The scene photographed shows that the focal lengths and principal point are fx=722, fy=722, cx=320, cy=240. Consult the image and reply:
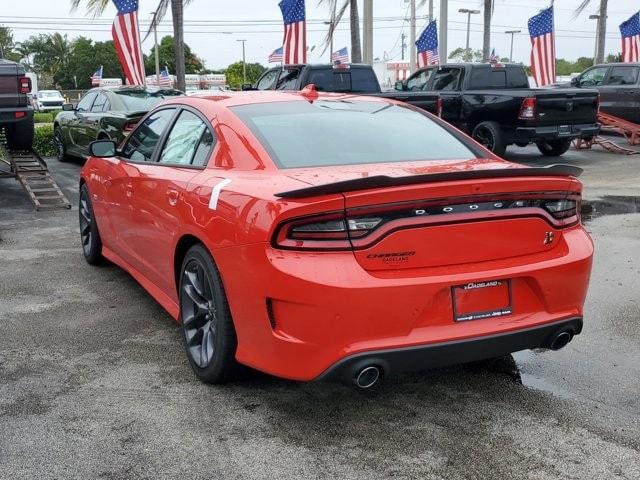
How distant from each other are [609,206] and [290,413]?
726cm

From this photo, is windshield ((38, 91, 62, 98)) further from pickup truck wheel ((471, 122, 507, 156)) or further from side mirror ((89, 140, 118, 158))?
side mirror ((89, 140, 118, 158))

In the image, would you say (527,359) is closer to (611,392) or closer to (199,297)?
(611,392)

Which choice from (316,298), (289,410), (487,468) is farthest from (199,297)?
(487,468)

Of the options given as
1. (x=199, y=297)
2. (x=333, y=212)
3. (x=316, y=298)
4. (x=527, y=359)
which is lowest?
(x=527, y=359)

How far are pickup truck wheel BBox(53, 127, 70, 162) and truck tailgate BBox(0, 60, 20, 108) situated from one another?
4810 mm

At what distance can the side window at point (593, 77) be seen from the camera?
17.3 metres

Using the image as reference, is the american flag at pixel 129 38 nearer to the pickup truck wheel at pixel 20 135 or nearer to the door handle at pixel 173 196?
the pickup truck wheel at pixel 20 135

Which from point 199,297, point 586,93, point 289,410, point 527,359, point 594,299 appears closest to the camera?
point 289,410

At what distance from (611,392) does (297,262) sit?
6.32 feet

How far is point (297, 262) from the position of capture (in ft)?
10.1

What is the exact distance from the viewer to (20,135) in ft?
35.4

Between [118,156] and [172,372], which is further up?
[118,156]

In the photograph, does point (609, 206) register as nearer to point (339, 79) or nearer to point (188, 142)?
point (339, 79)

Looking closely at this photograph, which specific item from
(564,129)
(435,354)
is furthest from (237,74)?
(435,354)
